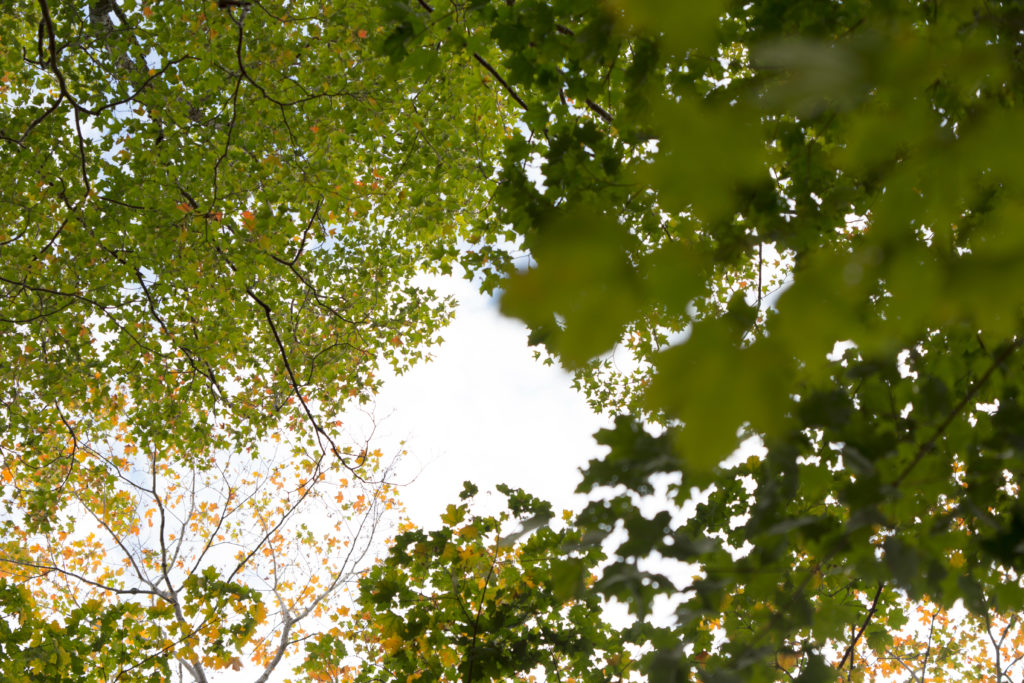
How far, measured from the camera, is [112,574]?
10258 millimetres

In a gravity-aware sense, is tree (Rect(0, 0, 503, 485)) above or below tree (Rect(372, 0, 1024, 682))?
above

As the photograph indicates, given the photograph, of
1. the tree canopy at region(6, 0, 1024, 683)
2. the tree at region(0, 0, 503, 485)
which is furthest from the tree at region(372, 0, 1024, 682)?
the tree at region(0, 0, 503, 485)

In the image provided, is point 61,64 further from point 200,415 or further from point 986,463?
point 986,463

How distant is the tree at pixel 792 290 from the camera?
1.62 feet

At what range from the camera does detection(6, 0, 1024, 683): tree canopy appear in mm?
519

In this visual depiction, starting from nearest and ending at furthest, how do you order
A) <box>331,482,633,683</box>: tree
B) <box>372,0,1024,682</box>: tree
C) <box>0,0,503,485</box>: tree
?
<box>372,0,1024,682</box>: tree
<box>331,482,633,683</box>: tree
<box>0,0,503,485</box>: tree

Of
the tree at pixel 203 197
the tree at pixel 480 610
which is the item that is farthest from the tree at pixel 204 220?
the tree at pixel 480 610

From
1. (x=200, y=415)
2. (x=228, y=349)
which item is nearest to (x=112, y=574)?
(x=200, y=415)

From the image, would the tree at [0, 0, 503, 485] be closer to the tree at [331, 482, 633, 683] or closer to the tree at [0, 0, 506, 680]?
the tree at [0, 0, 506, 680]

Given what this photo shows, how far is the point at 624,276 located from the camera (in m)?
0.53

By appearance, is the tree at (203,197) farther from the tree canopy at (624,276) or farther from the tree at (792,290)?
the tree at (792,290)

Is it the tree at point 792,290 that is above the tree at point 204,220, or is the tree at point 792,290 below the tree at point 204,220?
below

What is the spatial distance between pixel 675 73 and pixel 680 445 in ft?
7.40

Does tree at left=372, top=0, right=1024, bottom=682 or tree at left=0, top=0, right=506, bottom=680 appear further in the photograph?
tree at left=0, top=0, right=506, bottom=680
